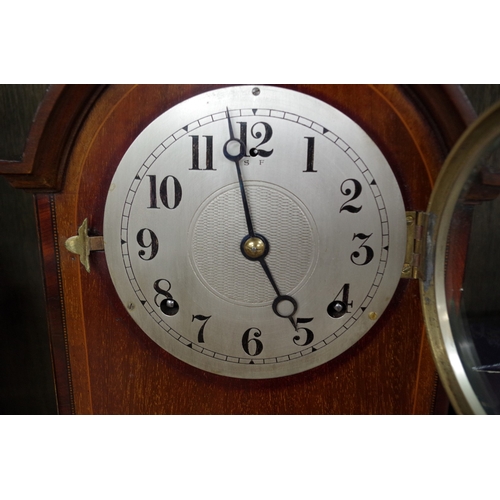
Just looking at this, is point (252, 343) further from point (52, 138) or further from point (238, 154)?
point (52, 138)

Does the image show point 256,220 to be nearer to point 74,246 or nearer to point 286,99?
point 286,99

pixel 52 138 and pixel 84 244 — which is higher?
pixel 52 138

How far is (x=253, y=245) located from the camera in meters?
0.79

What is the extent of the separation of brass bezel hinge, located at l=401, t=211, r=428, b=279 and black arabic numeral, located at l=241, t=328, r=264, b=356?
0.98 ft

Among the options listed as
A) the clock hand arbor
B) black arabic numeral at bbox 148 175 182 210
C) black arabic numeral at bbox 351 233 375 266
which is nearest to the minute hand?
the clock hand arbor

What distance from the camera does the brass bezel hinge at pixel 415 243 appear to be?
2.48ft

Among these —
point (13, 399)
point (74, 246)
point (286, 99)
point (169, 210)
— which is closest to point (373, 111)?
point (286, 99)

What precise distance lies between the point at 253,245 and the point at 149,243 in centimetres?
19

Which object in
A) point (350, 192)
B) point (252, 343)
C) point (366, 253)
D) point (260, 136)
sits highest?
point (260, 136)

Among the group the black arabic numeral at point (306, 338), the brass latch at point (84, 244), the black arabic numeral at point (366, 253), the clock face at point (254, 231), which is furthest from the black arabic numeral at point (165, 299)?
the black arabic numeral at point (366, 253)

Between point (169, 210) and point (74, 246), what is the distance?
7.7 inches

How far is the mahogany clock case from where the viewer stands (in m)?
0.76

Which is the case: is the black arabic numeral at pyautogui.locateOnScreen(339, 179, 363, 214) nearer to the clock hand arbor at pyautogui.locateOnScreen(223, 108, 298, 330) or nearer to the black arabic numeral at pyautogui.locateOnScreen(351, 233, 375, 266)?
the black arabic numeral at pyautogui.locateOnScreen(351, 233, 375, 266)

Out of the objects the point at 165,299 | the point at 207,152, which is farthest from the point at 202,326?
the point at 207,152
